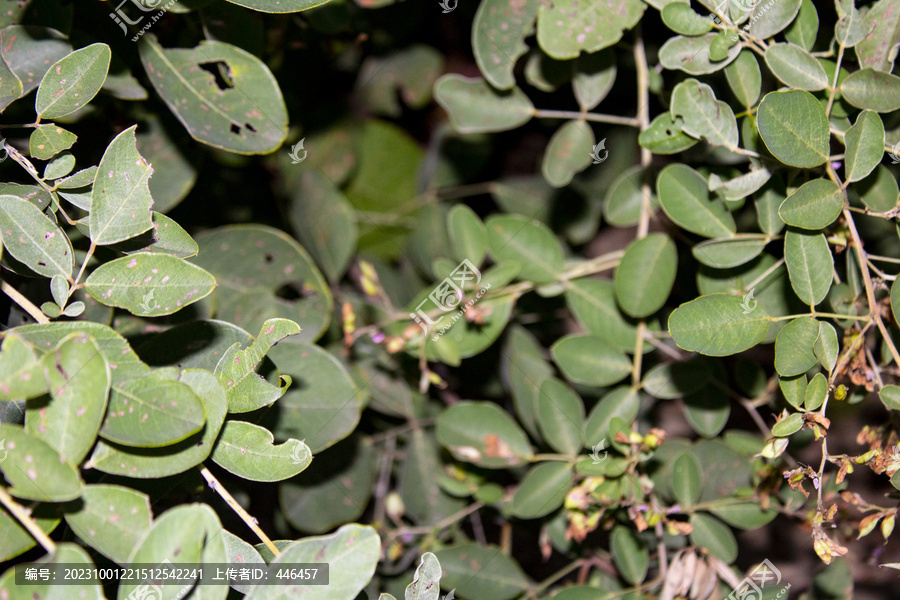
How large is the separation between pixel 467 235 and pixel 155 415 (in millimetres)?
827

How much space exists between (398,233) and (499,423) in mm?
788

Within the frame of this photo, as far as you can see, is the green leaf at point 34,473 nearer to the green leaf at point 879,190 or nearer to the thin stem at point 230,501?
the thin stem at point 230,501

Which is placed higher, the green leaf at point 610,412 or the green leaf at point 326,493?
the green leaf at point 610,412

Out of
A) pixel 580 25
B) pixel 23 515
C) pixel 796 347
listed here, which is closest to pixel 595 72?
pixel 580 25

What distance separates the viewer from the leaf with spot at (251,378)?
2.86 feet

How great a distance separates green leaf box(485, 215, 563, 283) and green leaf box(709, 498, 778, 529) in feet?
2.03

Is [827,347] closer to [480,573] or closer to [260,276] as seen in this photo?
[480,573]

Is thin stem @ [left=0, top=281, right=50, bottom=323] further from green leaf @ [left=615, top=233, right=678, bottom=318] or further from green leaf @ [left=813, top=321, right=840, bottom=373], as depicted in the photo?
green leaf @ [left=813, top=321, right=840, bottom=373]

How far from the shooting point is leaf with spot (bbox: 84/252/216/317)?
0.84 m

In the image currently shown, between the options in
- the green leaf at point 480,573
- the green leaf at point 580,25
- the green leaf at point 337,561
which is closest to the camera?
the green leaf at point 337,561

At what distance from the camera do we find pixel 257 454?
883 millimetres

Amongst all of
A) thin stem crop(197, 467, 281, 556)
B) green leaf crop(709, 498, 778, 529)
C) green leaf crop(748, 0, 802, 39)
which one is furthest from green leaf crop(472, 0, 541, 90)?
green leaf crop(709, 498, 778, 529)

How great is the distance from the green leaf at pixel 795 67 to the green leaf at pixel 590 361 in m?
0.60

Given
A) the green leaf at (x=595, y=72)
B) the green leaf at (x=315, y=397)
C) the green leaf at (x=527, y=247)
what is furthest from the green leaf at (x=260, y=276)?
the green leaf at (x=595, y=72)
